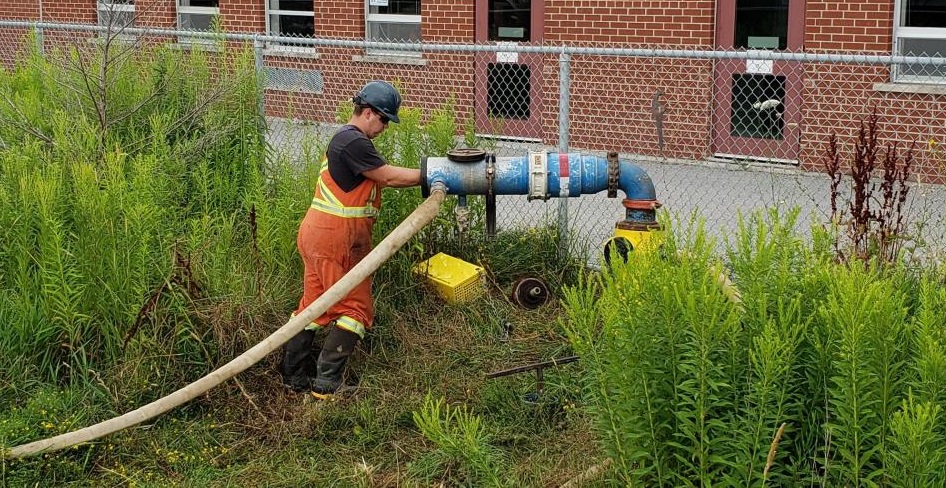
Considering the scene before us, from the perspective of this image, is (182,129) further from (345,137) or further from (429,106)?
(429,106)

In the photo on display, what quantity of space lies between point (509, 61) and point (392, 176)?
7.90 m

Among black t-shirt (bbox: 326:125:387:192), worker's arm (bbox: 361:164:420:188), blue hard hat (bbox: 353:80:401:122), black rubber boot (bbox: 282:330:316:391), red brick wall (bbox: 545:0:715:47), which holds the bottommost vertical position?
black rubber boot (bbox: 282:330:316:391)

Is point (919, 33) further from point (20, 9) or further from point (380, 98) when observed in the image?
point (20, 9)

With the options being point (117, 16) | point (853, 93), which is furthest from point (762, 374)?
point (853, 93)

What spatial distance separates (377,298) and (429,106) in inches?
295

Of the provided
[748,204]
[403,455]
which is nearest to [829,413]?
[403,455]

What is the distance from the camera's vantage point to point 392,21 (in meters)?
15.7

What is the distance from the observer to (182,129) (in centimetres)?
826

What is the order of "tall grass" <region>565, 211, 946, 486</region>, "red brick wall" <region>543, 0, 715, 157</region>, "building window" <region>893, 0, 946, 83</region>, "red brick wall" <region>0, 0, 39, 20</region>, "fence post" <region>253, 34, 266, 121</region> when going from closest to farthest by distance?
"tall grass" <region>565, 211, 946, 486</region> → "fence post" <region>253, 34, 266, 121</region> → "building window" <region>893, 0, 946, 83</region> → "red brick wall" <region>543, 0, 715, 157</region> → "red brick wall" <region>0, 0, 39, 20</region>

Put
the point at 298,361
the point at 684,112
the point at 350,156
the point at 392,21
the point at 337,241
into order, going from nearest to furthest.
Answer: the point at 350,156 → the point at 337,241 → the point at 298,361 → the point at 684,112 → the point at 392,21

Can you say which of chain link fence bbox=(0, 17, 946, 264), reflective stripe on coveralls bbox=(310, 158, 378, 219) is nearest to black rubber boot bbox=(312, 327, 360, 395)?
reflective stripe on coveralls bbox=(310, 158, 378, 219)

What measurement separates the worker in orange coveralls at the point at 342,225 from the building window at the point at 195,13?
41.0 feet

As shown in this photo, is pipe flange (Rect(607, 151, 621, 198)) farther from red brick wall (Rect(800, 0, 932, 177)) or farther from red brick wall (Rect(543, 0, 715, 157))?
red brick wall (Rect(543, 0, 715, 157))

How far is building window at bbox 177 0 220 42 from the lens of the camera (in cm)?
1795
